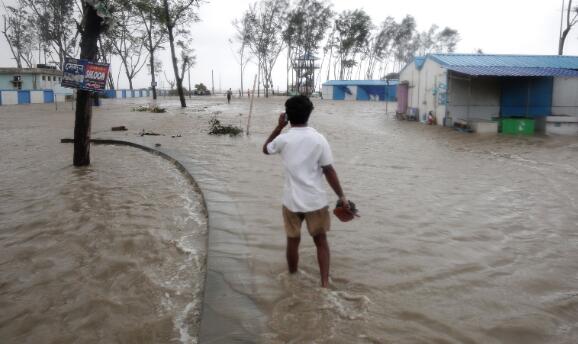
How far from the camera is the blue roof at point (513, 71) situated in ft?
57.3

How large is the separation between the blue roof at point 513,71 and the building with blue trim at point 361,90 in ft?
107

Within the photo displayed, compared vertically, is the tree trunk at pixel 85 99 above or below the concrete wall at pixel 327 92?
below

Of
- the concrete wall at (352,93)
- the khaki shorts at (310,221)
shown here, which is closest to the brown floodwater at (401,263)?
the khaki shorts at (310,221)

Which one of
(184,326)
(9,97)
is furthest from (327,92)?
(184,326)

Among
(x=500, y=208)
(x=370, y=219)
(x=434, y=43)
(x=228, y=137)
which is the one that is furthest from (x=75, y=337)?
(x=434, y=43)

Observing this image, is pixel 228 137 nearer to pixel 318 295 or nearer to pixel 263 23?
pixel 318 295

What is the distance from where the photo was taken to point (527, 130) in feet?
59.2

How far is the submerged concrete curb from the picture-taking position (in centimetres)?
283

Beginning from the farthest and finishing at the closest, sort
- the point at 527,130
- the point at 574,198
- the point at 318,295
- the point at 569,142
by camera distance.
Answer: the point at 527,130 → the point at 569,142 → the point at 574,198 → the point at 318,295

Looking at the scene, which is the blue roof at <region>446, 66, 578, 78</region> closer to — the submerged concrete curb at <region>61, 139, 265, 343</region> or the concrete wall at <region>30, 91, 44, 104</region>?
the submerged concrete curb at <region>61, 139, 265, 343</region>

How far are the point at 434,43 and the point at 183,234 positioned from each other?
77.2 meters

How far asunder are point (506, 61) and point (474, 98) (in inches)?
100

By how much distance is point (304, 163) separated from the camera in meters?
3.30

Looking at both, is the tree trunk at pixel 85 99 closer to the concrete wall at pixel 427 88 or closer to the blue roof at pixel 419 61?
the concrete wall at pixel 427 88
